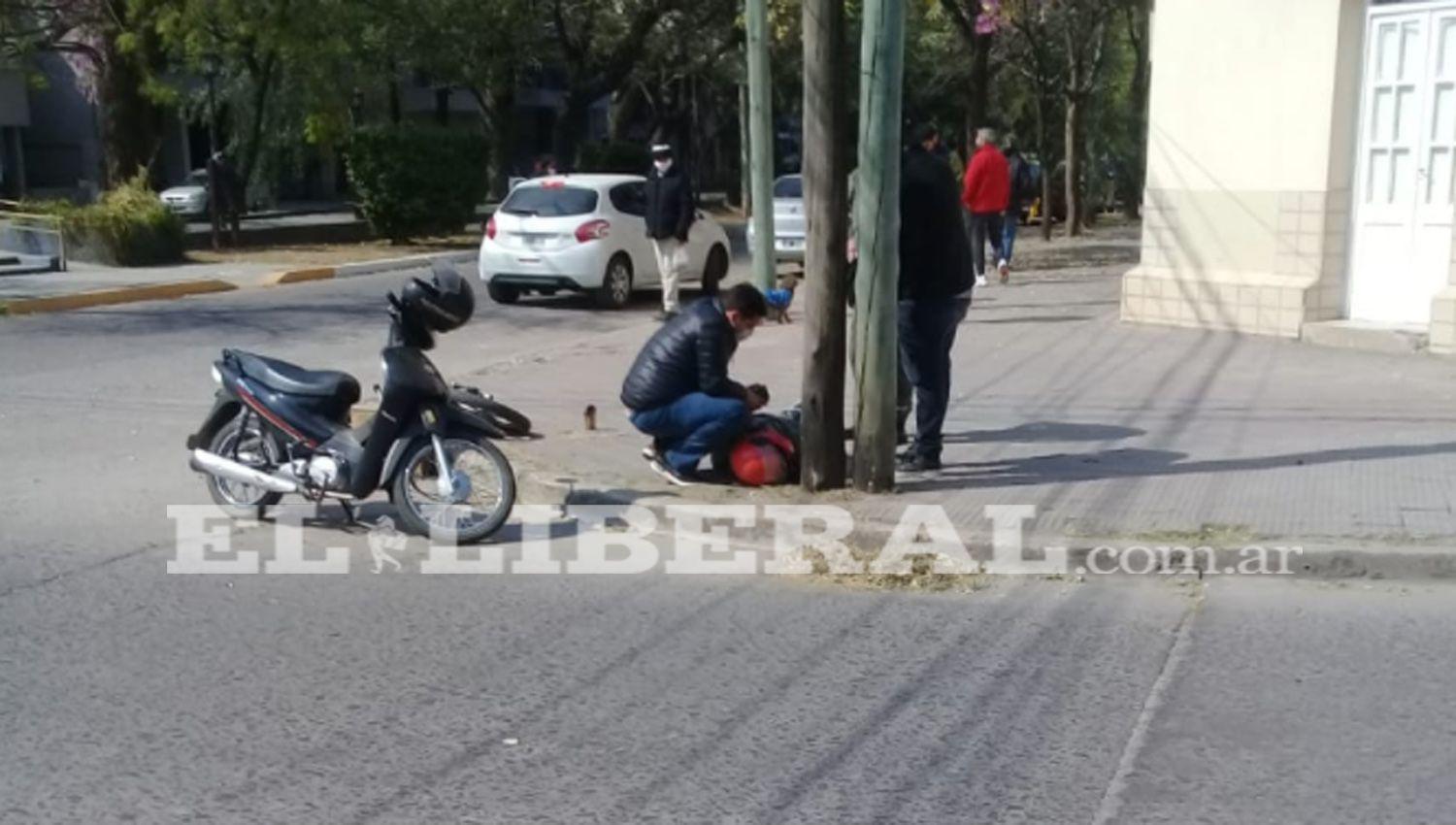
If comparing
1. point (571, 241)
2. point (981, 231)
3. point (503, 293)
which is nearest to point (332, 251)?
point (503, 293)

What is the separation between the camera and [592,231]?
18.6m

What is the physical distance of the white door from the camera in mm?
12648

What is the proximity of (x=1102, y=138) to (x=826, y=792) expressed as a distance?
134 ft

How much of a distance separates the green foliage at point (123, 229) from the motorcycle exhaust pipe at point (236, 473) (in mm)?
16071

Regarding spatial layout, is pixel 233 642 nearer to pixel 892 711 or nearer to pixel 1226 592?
pixel 892 711

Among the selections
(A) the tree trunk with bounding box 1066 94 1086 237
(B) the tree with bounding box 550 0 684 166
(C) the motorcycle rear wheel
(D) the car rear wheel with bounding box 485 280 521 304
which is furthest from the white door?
(B) the tree with bounding box 550 0 684 166

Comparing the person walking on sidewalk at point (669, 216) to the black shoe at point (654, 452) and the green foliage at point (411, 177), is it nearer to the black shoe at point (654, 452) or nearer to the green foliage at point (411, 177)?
the black shoe at point (654, 452)

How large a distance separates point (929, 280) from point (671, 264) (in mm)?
8224

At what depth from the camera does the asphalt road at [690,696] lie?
Result: 4629 mm

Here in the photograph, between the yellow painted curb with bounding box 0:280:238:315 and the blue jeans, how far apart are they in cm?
1188

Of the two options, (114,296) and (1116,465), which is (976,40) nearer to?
(114,296)

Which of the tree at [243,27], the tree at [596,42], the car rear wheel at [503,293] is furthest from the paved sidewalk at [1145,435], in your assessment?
the tree at [596,42]

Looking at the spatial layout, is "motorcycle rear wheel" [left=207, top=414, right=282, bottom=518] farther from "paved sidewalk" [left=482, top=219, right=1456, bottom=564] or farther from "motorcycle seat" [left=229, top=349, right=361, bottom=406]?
"paved sidewalk" [left=482, top=219, right=1456, bottom=564]

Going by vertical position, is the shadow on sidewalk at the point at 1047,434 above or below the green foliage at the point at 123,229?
below
